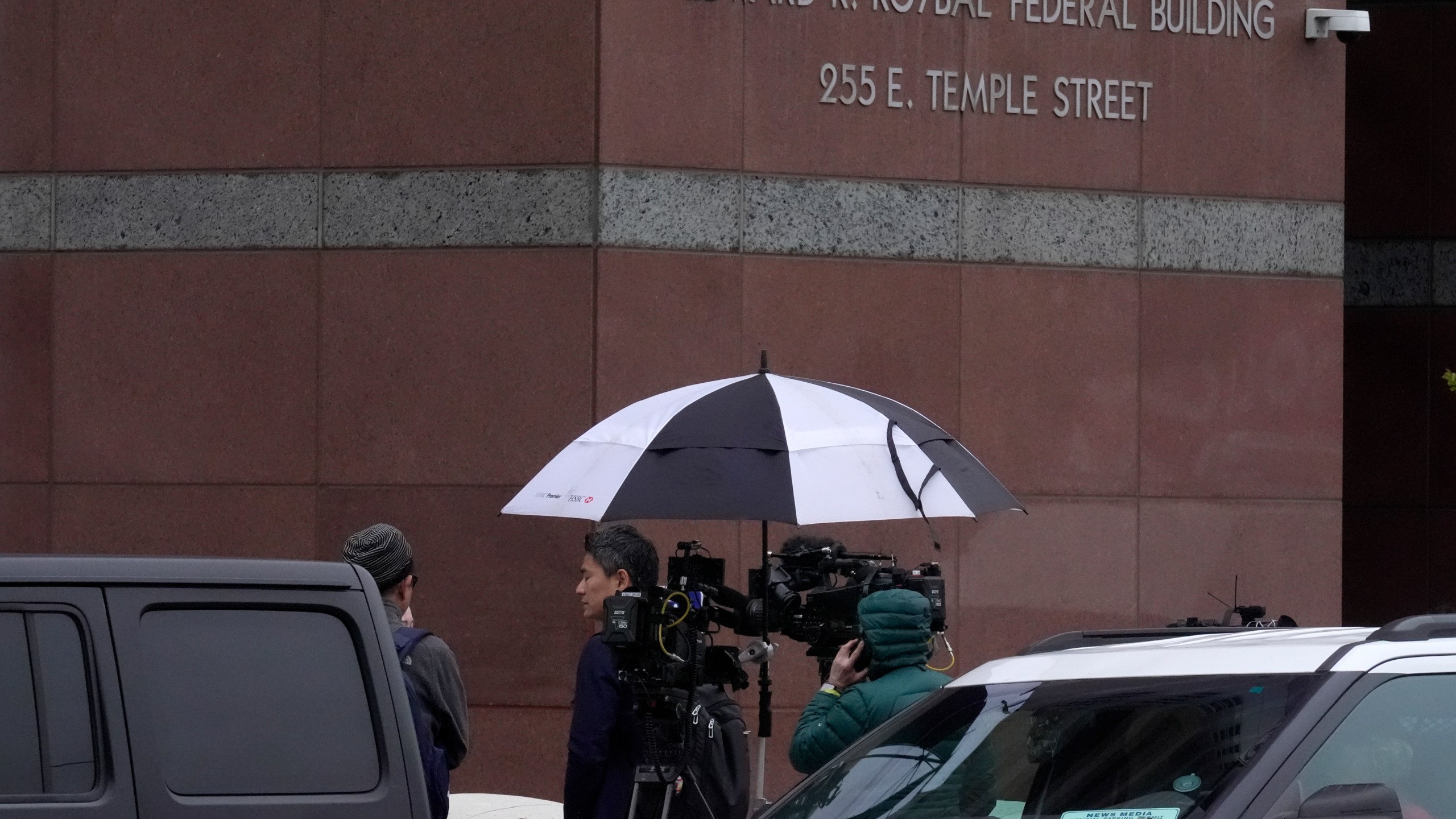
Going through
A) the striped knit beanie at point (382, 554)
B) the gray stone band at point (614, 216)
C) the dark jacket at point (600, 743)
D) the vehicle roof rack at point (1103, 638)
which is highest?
the gray stone band at point (614, 216)

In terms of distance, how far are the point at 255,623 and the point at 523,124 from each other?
6266mm

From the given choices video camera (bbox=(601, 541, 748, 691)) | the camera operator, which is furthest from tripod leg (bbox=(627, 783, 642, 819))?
video camera (bbox=(601, 541, 748, 691))

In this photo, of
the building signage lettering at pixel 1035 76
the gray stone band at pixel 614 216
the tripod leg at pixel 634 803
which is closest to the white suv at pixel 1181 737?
the tripod leg at pixel 634 803

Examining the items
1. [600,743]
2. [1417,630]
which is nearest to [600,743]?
[600,743]

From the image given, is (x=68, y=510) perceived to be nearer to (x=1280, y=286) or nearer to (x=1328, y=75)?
(x=1280, y=286)

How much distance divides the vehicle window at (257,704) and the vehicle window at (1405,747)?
2131 millimetres

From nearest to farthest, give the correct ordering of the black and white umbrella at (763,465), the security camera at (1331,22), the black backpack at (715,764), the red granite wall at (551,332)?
1. the black backpack at (715,764)
2. the black and white umbrella at (763,465)
3. the red granite wall at (551,332)
4. the security camera at (1331,22)

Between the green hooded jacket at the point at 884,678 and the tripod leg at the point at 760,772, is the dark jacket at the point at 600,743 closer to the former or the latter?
the green hooded jacket at the point at 884,678

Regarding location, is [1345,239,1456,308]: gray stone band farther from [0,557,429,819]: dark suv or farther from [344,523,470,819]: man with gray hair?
[0,557,429,819]: dark suv

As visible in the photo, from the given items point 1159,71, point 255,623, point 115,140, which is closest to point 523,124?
point 115,140

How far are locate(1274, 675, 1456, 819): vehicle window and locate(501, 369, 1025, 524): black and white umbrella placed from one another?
251 centimetres

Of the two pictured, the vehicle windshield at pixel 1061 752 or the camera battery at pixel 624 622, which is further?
the camera battery at pixel 624 622

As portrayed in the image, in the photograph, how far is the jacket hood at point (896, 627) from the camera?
18.4 ft

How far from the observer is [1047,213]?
1076 cm
